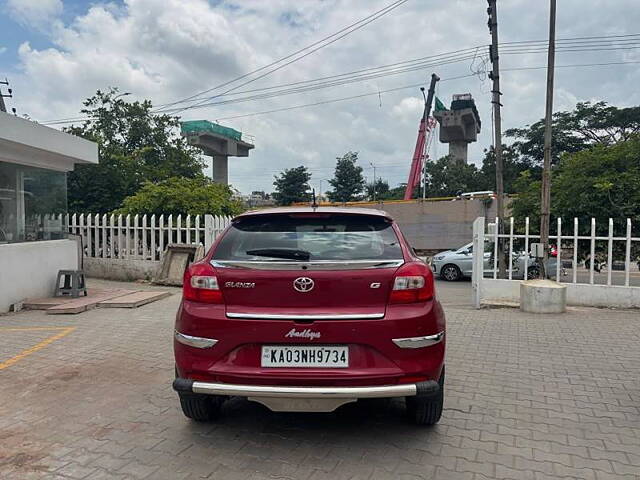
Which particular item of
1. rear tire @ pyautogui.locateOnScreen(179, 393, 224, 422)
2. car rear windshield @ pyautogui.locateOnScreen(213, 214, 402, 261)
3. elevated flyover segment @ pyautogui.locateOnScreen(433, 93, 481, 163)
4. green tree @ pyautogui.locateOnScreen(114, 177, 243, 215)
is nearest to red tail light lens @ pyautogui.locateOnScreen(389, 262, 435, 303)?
car rear windshield @ pyautogui.locateOnScreen(213, 214, 402, 261)

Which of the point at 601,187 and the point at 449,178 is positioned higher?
the point at 449,178

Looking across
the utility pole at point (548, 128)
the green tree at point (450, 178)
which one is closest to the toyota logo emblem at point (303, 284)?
the utility pole at point (548, 128)

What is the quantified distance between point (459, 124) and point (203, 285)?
49.2 metres

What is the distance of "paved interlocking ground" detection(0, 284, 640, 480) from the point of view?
3041 mm

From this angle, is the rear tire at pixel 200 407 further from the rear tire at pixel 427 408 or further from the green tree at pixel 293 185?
the green tree at pixel 293 185

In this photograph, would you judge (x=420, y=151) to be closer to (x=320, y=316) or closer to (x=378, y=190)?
(x=378, y=190)

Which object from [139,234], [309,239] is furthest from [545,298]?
[139,234]

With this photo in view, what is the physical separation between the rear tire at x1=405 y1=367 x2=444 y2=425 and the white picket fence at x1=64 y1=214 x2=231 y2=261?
8.03 metres

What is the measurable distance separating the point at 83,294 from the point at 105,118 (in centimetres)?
1911

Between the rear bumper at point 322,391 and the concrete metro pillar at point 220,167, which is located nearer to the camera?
the rear bumper at point 322,391

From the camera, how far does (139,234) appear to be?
11781 millimetres

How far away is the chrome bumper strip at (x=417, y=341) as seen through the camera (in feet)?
10.0

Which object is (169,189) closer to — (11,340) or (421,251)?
(11,340)

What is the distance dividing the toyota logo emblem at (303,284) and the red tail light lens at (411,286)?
0.49 m
